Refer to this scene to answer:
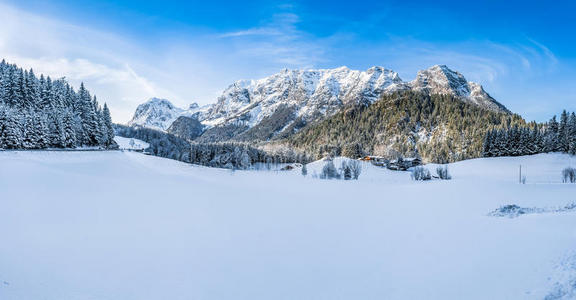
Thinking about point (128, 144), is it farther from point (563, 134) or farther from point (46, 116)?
point (563, 134)

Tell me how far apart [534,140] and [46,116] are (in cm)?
11644

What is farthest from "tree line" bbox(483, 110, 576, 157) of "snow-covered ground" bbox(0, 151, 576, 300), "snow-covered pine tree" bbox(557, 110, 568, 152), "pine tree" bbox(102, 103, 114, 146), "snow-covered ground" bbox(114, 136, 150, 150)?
"snow-covered ground" bbox(114, 136, 150, 150)

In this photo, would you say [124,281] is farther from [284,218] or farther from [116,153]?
[116,153]

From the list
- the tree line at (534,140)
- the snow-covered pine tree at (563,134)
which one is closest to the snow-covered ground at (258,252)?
the tree line at (534,140)

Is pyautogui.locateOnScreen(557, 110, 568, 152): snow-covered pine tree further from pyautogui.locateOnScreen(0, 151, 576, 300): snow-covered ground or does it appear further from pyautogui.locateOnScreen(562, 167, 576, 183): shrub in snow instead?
pyautogui.locateOnScreen(0, 151, 576, 300): snow-covered ground

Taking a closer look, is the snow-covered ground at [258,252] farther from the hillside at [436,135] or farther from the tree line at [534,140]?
the hillside at [436,135]

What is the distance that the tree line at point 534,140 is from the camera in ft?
245

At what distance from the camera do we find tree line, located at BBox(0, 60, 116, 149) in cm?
4431

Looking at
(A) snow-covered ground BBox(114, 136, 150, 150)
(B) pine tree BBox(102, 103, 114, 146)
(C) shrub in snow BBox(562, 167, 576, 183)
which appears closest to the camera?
(C) shrub in snow BBox(562, 167, 576, 183)

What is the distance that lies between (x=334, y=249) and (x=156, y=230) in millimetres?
9927

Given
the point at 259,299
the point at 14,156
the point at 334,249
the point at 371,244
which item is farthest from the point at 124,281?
the point at 14,156

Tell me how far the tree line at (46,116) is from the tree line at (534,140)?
10549 cm

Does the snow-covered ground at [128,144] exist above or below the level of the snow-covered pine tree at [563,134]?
below

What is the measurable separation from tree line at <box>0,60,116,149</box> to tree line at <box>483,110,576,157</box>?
10549cm
